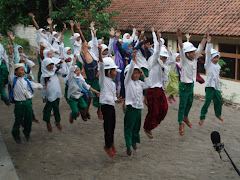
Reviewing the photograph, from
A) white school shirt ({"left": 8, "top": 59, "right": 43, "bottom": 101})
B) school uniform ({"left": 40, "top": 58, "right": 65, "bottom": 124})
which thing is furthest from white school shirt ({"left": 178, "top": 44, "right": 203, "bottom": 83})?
white school shirt ({"left": 8, "top": 59, "right": 43, "bottom": 101})

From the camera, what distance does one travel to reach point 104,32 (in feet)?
51.1

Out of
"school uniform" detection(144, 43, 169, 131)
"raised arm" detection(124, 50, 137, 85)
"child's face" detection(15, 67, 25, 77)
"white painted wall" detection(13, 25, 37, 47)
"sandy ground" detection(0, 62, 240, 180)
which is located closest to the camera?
"sandy ground" detection(0, 62, 240, 180)

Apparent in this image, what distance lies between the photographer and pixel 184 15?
621 inches

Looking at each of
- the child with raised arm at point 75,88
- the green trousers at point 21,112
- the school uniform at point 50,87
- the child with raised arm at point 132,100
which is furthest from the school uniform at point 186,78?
the green trousers at point 21,112

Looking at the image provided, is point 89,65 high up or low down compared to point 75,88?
up

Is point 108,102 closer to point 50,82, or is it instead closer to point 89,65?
point 50,82

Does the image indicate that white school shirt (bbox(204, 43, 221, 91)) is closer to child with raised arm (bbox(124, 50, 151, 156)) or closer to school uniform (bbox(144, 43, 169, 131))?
school uniform (bbox(144, 43, 169, 131))

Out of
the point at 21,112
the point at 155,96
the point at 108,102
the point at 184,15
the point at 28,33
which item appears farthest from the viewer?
the point at 28,33

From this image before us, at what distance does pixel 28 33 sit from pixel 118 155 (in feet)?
93.9

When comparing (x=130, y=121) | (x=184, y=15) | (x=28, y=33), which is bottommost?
(x=130, y=121)

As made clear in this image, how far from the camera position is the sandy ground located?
19.7ft

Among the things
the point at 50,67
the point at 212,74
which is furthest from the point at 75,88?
the point at 212,74

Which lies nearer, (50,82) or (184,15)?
(50,82)

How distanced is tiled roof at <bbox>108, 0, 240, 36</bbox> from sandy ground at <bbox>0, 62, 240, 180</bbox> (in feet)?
18.3
